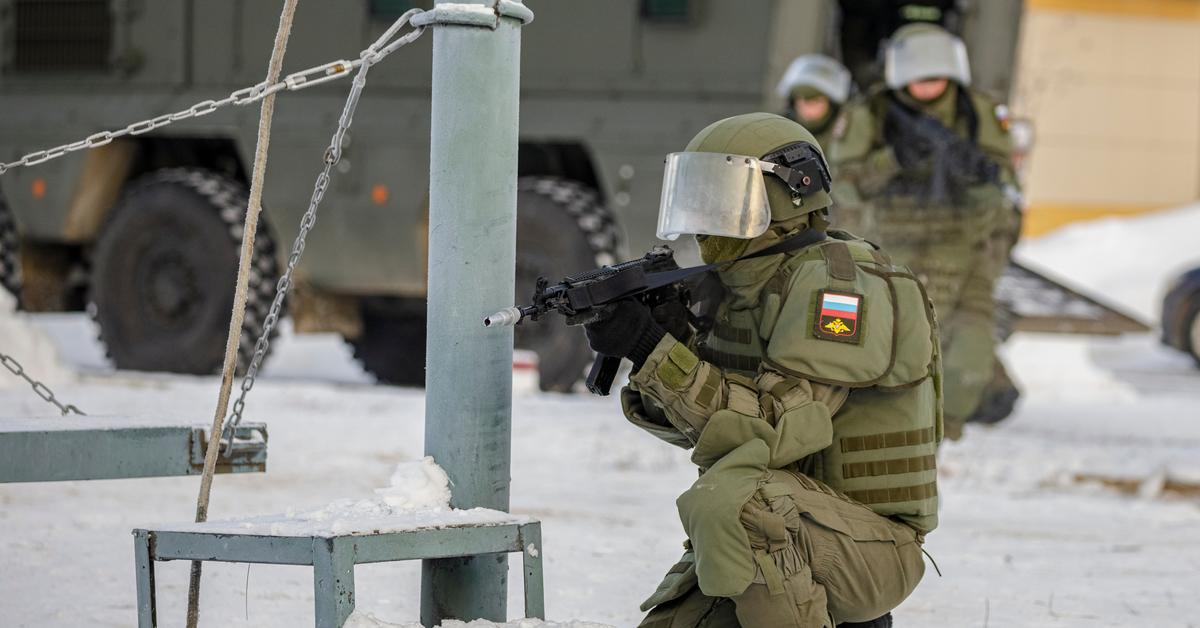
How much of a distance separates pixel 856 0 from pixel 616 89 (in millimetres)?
2362

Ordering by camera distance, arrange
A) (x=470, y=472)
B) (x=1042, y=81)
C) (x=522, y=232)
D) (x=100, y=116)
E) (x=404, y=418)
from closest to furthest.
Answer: (x=470, y=472), (x=404, y=418), (x=522, y=232), (x=100, y=116), (x=1042, y=81)

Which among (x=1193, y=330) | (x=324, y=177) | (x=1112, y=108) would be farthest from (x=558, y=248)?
(x=1112, y=108)

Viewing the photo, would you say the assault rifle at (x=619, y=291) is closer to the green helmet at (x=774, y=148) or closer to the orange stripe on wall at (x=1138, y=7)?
the green helmet at (x=774, y=148)

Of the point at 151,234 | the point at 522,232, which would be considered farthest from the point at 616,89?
the point at 151,234

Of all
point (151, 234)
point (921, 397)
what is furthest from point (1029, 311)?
point (921, 397)

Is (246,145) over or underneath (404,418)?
over

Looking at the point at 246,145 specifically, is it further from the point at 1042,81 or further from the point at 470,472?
the point at 1042,81

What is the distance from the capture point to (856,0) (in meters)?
11.1

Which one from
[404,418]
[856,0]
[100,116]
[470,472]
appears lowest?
[404,418]

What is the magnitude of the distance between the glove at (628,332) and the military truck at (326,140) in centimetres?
574

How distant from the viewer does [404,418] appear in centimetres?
892

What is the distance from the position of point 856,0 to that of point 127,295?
468 cm

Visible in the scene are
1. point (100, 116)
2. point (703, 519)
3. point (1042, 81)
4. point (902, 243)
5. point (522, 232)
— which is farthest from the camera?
point (1042, 81)

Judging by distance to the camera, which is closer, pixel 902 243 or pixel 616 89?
pixel 902 243
